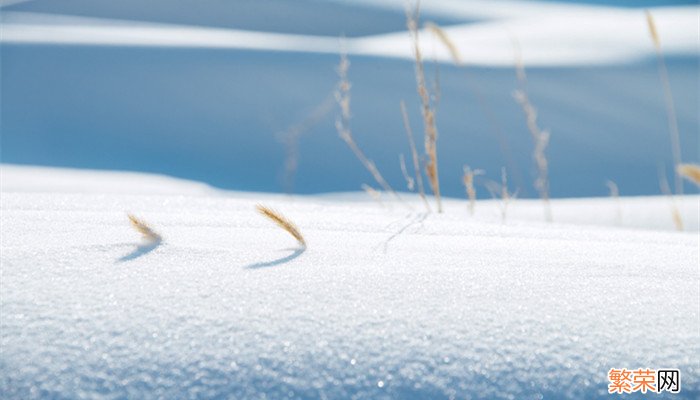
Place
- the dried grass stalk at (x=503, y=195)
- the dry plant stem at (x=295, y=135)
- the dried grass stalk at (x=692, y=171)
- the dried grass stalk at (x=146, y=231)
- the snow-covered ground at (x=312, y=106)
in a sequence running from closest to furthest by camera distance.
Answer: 1. the dried grass stalk at (x=146, y=231)
2. the dried grass stalk at (x=692, y=171)
3. the dried grass stalk at (x=503, y=195)
4. the dry plant stem at (x=295, y=135)
5. the snow-covered ground at (x=312, y=106)

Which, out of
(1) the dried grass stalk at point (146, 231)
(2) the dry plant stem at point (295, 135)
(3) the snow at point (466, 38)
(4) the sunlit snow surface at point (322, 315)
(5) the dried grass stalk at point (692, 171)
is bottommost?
(4) the sunlit snow surface at point (322, 315)

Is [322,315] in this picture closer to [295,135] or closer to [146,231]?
[146,231]

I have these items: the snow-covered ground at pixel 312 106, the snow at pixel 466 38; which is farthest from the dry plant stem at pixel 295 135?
the snow at pixel 466 38

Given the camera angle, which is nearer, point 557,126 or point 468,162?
point 468,162

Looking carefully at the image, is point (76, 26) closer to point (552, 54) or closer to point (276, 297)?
point (552, 54)

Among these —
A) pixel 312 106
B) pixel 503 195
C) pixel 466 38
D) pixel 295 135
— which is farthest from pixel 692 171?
pixel 466 38

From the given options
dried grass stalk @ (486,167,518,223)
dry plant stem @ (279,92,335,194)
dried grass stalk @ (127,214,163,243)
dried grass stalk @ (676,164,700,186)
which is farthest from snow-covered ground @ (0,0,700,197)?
dried grass stalk @ (127,214,163,243)

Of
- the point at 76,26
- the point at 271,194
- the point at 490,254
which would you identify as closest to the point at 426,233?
the point at 490,254

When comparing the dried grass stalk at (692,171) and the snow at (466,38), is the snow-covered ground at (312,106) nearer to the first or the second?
the snow at (466,38)

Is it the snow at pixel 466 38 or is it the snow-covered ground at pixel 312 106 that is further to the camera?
the snow at pixel 466 38
